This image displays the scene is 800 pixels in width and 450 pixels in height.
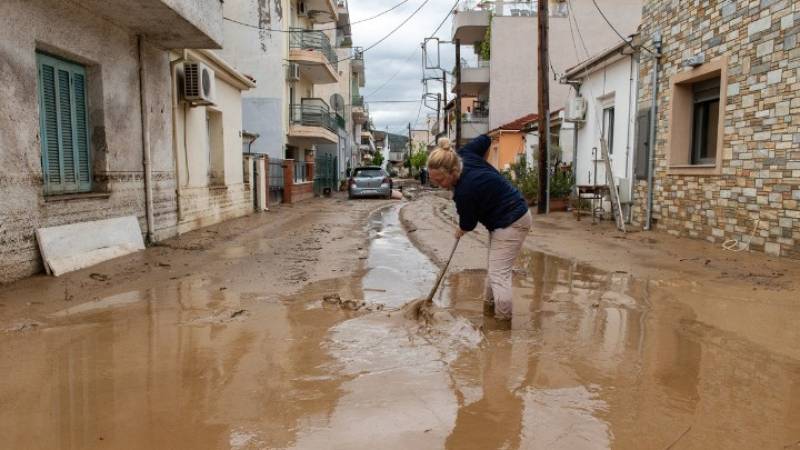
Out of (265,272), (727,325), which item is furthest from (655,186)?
(265,272)

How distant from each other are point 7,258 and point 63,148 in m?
1.83

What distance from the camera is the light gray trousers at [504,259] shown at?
14.7 ft

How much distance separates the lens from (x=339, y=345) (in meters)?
4.10

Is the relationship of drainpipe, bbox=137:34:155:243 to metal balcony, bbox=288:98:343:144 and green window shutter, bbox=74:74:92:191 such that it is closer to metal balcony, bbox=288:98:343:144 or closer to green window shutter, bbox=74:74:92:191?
green window shutter, bbox=74:74:92:191

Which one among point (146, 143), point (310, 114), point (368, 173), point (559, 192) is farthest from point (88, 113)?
point (310, 114)

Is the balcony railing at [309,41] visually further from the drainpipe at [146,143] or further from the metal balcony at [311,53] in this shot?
the drainpipe at [146,143]

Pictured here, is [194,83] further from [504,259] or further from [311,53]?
[311,53]

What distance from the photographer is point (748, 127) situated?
8094mm

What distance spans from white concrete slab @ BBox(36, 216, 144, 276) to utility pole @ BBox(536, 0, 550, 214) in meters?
9.82

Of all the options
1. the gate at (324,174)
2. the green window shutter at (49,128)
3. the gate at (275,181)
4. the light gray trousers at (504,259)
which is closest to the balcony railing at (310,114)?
the gate at (324,174)

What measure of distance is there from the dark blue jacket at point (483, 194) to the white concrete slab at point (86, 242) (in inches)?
178

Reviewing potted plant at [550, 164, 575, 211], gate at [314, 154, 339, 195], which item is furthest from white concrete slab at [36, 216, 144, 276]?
gate at [314, 154, 339, 195]

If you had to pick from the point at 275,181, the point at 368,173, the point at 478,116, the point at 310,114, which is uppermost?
the point at 478,116

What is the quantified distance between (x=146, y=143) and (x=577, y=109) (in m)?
11.0
